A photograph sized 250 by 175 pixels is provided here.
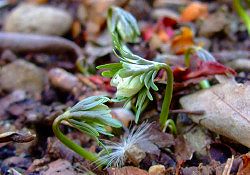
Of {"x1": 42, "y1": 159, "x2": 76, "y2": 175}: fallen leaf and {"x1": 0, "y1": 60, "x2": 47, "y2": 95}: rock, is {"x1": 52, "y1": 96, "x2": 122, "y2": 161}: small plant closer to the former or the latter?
{"x1": 42, "y1": 159, "x2": 76, "y2": 175}: fallen leaf

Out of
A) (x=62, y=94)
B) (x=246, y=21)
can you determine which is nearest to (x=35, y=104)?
(x=62, y=94)

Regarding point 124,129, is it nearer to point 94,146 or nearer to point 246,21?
point 94,146

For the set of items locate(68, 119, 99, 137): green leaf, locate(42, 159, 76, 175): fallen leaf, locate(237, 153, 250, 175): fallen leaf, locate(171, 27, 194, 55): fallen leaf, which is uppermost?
locate(68, 119, 99, 137): green leaf

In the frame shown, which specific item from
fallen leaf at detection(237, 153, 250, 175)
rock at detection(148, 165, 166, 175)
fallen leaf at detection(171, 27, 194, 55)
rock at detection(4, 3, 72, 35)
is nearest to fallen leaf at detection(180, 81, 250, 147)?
fallen leaf at detection(237, 153, 250, 175)

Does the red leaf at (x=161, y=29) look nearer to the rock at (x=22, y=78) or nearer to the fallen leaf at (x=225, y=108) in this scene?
the rock at (x=22, y=78)

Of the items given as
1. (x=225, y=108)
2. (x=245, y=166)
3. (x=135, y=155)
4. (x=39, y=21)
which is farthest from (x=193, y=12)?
(x=245, y=166)
